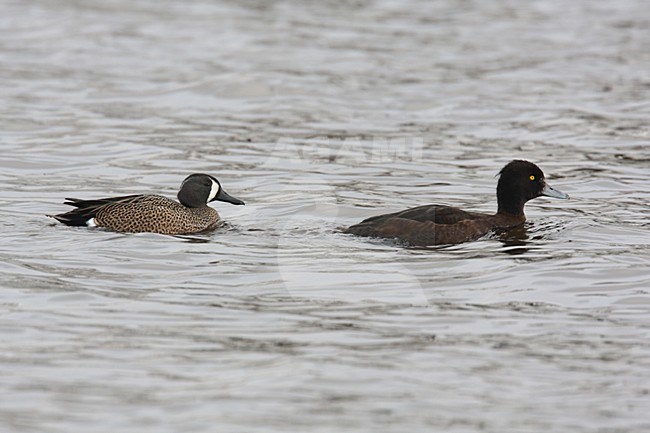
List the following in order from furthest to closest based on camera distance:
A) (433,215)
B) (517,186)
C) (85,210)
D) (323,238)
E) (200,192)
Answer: (200,192) → (517,186) → (85,210) → (323,238) → (433,215)

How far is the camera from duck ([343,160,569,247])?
37.1 ft

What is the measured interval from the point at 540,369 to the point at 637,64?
1660 centimetres

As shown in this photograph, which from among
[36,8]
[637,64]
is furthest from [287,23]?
[637,64]

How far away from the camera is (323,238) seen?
11828 mm

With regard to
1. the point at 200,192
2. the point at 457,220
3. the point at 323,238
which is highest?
the point at 200,192

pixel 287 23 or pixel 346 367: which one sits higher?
pixel 287 23

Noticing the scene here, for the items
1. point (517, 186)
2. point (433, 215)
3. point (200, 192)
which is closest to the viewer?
point (433, 215)

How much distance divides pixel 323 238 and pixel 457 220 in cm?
125

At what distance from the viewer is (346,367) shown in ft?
25.6

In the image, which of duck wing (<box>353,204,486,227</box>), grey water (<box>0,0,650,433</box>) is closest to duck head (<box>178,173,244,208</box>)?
grey water (<box>0,0,650,433</box>)

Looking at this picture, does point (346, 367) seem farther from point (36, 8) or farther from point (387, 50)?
point (36, 8)

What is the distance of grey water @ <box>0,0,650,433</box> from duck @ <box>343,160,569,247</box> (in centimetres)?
20

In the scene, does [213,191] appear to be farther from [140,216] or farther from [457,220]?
[457,220]

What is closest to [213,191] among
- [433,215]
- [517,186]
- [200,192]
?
[200,192]
